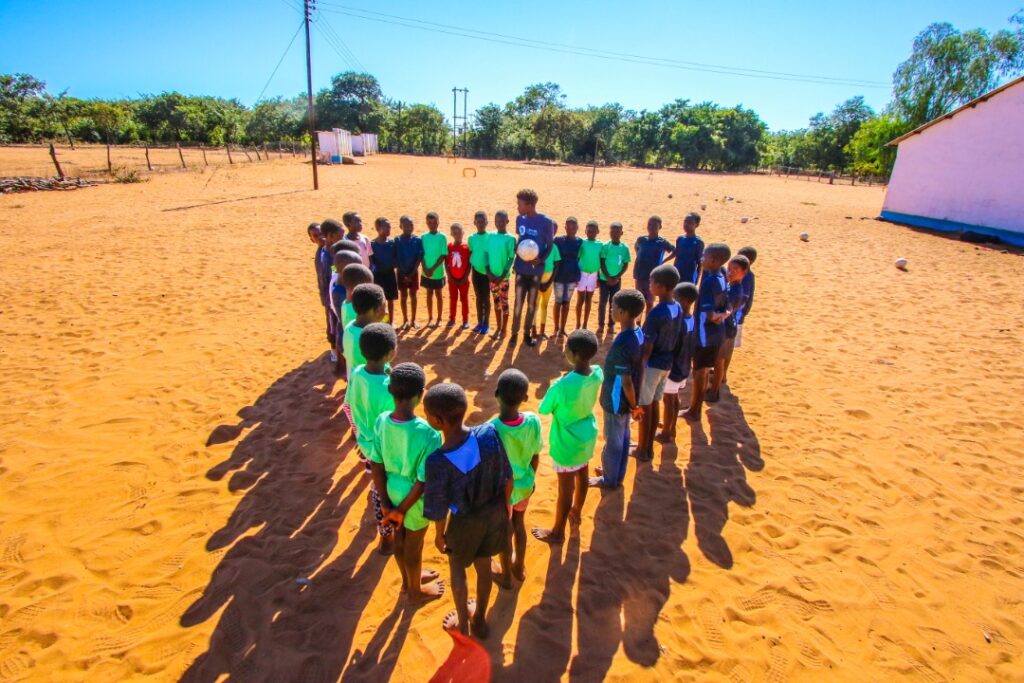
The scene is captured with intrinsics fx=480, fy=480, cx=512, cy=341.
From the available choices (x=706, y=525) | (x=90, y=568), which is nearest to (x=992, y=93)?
(x=706, y=525)

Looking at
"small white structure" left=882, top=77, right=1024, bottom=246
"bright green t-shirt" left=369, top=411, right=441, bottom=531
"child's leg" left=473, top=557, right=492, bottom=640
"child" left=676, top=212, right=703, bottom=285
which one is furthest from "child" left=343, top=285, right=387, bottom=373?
"small white structure" left=882, top=77, right=1024, bottom=246

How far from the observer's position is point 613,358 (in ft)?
12.1

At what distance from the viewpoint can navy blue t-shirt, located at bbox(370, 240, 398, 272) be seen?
665cm

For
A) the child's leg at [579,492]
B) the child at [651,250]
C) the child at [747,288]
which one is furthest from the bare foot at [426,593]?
the child at [651,250]

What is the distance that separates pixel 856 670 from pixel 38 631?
4.95 meters

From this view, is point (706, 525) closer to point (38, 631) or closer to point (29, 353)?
point (38, 631)

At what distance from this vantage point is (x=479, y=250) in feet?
22.8

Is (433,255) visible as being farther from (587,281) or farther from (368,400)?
(368,400)

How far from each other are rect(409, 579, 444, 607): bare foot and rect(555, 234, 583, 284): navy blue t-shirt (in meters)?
4.71

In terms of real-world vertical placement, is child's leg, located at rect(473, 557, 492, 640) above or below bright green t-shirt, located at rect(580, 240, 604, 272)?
below

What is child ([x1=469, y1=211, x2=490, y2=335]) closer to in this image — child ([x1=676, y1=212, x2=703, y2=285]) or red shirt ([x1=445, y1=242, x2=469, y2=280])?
red shirt ([x1=445, y1=242, x2=469, y2=280])

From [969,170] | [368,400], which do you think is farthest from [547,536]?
[969,170]

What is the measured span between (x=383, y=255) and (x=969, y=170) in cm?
2340

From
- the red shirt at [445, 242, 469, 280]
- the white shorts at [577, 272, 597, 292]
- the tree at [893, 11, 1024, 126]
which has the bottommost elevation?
the white shorts at [577, 272, 597, 292]
